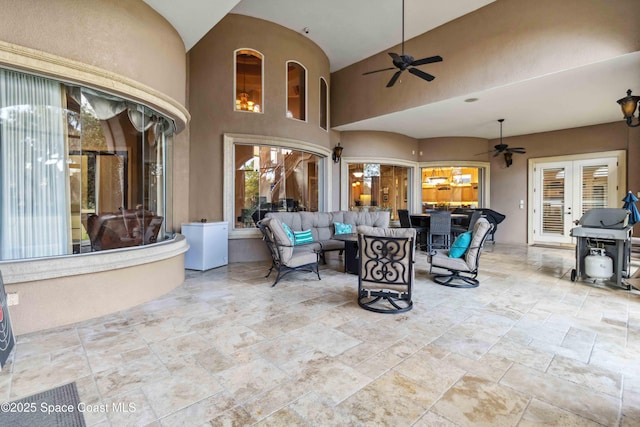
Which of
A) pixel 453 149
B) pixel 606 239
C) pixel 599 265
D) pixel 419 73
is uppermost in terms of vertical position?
pixel 419 73

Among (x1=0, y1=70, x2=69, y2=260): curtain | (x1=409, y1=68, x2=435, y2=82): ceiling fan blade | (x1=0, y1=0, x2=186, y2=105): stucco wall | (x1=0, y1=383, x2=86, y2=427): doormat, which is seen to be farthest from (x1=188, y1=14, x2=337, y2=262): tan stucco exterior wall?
(x1=0, y1=383, x2=86, y2=427): doormat

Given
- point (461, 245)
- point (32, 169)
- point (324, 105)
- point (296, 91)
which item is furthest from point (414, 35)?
point (32, 169)

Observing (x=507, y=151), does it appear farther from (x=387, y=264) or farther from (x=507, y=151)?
(x=387, y=264)

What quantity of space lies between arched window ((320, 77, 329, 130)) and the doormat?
6.69 m

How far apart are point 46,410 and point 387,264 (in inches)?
113

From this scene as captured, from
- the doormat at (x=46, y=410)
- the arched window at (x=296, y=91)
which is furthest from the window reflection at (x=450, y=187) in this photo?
the doormat at (x=46, y=410)

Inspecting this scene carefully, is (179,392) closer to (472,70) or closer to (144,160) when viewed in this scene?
(144,160)

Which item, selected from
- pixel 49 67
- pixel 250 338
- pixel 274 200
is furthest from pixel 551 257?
pixel 49 67

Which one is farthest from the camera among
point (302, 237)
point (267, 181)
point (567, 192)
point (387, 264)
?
point (567, 192)

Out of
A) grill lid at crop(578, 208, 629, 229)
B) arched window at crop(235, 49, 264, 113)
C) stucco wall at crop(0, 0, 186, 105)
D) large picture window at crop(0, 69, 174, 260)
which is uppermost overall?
arched window at crop(235, 49, 264, 113)

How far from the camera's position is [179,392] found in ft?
6.43

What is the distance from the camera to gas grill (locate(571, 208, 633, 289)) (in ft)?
14.5

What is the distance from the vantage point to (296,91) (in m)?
6.77

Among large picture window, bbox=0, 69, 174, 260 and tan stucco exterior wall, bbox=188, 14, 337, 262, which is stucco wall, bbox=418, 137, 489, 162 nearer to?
tan stucco exterior wall, bbox=188, 14, 337, 262
